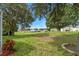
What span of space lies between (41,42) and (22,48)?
0.13 meters

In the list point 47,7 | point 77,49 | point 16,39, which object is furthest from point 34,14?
point 77,49

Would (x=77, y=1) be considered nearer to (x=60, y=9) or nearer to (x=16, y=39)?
(x=60, y=9)

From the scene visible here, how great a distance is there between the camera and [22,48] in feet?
5.41

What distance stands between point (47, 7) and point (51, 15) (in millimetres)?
58

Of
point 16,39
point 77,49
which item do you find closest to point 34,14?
point 16,39

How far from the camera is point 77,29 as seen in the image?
1.64 meters

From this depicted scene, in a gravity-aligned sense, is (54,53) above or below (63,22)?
below

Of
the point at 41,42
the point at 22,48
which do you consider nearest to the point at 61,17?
the point at 41,42

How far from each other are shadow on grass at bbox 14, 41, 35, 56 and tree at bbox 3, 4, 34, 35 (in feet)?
0.32

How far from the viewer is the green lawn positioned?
64.7 inches

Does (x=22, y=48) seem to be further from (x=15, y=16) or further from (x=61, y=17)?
(x=61, y=17)

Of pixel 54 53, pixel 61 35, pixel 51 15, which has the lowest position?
pixel 54 53

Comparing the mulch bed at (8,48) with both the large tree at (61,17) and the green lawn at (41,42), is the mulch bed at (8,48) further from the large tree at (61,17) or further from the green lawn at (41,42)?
the large tree at (61,17)

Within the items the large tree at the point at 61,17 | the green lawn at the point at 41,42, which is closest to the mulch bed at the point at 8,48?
the green lawn at the point at 41,42
